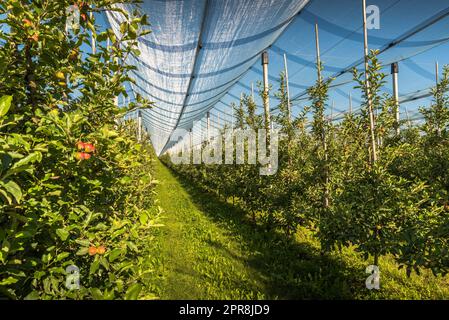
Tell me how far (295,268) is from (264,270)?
22.1 inches

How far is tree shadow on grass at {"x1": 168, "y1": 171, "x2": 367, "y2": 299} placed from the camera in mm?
→ 3982

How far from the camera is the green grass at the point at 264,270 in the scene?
12.9 feet

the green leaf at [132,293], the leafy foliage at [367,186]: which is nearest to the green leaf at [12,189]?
the green leaf at [132,293]

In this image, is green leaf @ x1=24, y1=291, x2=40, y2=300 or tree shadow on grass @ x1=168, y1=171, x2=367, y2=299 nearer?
green leaf @ x1=24, y1=291, x2=40, y2=300

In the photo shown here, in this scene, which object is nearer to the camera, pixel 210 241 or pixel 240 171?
pixel 210 241

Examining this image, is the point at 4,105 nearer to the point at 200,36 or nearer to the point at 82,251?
the point at 82,251

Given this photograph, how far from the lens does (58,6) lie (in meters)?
1.51

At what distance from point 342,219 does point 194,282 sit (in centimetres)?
254

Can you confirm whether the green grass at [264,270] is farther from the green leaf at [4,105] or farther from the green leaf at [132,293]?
the green leaf at [4,105]

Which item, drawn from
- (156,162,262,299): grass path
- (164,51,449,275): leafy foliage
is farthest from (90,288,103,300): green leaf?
(164,51,449,275): leafy foliage

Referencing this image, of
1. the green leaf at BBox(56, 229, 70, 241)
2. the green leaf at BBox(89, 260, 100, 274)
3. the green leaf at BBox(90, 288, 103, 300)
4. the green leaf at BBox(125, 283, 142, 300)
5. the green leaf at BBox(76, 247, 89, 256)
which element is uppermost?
the green leaf at BBox(56, 229, 70, 241)

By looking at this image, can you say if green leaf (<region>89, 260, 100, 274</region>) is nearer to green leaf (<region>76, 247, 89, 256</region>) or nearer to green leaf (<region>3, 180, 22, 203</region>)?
green leaf (<region>76, 247, 89, 256</region>)
